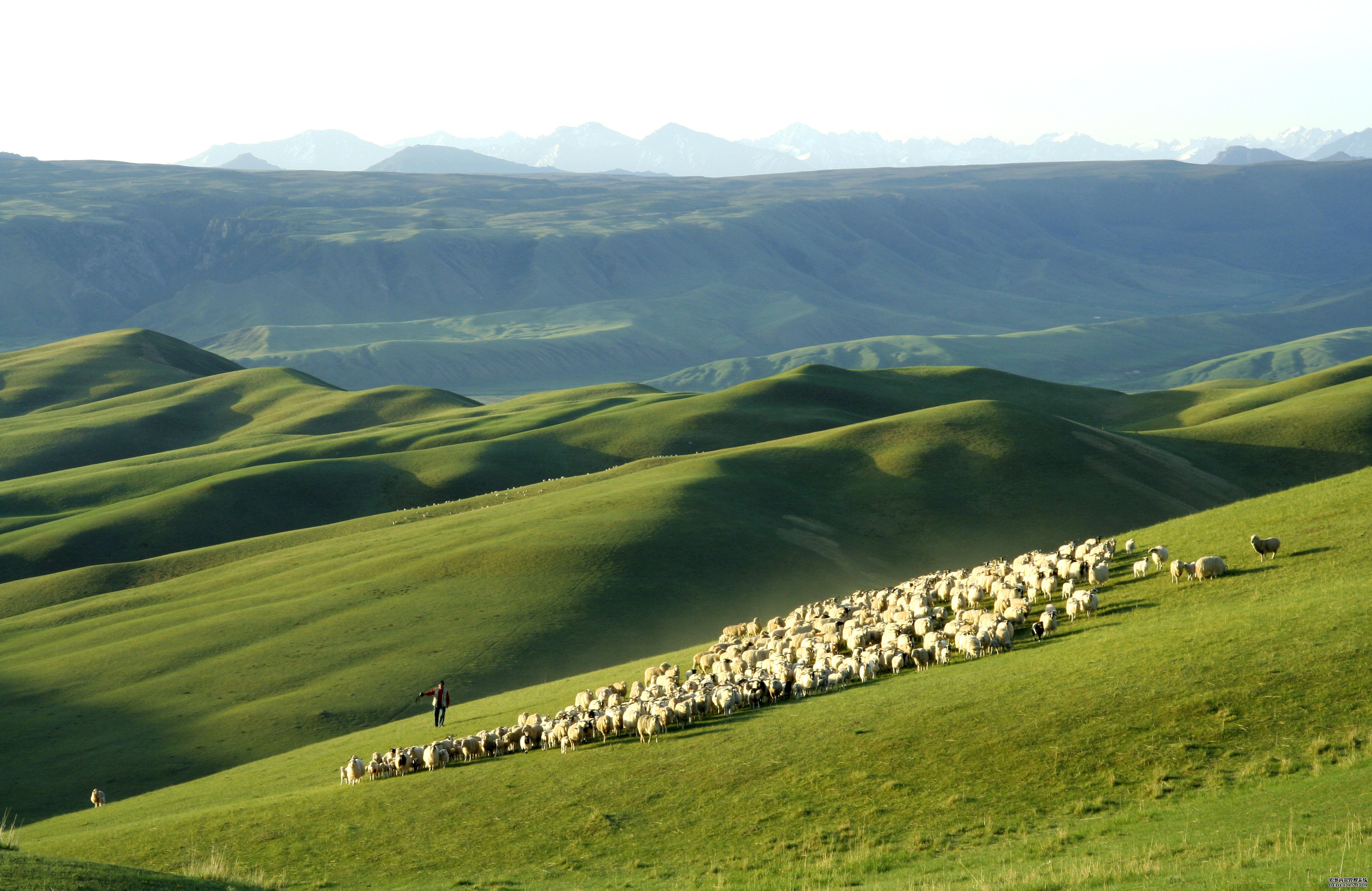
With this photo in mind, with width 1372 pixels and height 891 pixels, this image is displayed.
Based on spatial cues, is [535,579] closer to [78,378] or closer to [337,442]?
[337,442]

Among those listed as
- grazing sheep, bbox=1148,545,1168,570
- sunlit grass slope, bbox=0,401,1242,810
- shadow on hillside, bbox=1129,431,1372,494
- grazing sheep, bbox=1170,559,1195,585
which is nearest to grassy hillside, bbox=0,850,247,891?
sunlit grass slope, bbox=0,401,1242,810

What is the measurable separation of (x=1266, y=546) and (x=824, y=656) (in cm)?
1345

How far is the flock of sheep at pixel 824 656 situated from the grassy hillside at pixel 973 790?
0.88 m

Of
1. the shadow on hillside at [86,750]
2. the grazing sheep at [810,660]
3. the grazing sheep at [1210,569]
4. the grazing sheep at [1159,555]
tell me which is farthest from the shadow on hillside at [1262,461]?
the shadow on hillside at [86,750]

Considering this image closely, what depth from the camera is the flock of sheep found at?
102ft

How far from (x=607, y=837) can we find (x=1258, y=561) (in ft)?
69.7

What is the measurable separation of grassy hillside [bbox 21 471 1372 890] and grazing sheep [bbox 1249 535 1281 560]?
0.36m

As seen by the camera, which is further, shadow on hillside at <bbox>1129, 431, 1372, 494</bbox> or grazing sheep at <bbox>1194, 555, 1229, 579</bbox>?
shadow on hillside at <bbox>1129, 431, 1372, 494</bbox>

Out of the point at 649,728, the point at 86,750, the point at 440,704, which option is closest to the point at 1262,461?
the point at 440,704

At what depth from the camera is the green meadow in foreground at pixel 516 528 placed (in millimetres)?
49156

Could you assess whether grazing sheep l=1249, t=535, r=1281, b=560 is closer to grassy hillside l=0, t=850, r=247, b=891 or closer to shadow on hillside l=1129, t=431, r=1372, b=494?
grassy hillside l=0, t=850, r=247, b=891

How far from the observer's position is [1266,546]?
33062 millimetres

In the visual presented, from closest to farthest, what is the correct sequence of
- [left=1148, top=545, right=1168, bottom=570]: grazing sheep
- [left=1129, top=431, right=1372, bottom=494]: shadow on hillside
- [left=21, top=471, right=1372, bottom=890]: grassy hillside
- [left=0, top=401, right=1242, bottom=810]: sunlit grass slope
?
[left=21, top=471, right=1372, bottom=890]: grassy hillside
[left=1148, top=545, right=1168, bottom=570]: grazing sheep
[left=0, top=401, right=1242, bottom=810]: sunlit grass slope
[left=1129, top=431, right=1372, bottom=494]: shadow on hillside

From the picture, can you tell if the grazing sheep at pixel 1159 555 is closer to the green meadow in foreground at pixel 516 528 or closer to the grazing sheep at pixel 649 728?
the grazing sheep at pixel 649 728
